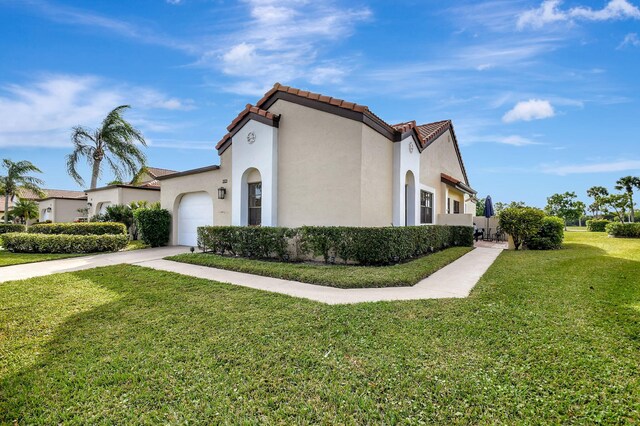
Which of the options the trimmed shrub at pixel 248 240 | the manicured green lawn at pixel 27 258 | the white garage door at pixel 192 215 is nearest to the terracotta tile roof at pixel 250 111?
the white garage door at pixel 192 215

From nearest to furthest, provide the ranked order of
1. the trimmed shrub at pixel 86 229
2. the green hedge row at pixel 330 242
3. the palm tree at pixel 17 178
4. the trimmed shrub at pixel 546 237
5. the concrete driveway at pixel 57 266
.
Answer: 1. the concrete driveway at pixel 57 266
2. the green hedge row at pixel 330 242
3. the trimmed shrub at pixel 546 237
4. the trimmed shrub at pixel 86 229
5. the palm tree at pixel 17 178

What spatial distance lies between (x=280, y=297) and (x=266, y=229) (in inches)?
189

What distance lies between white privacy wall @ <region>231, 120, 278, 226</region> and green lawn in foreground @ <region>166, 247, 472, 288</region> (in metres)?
2.76

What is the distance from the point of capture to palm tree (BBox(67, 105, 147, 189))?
2406 cm

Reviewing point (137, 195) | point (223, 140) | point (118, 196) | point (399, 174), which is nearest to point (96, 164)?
point (118, 196)

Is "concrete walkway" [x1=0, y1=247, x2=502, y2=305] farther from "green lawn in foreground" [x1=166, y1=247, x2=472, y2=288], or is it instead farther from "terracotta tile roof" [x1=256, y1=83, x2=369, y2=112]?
"terracotta tile roof" [x1=256, y1=83, x2=369, y2=112]

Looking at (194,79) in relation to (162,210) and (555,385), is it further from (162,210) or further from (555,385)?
(555,385)

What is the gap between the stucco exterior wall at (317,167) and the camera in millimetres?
10219

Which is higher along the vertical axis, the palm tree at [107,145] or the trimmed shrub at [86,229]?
the palm tree at [107,145]

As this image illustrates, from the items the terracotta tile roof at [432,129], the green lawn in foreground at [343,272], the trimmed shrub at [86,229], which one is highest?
the terracotta tile roof at [432,129]

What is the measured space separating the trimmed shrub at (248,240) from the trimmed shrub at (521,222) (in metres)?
10.3

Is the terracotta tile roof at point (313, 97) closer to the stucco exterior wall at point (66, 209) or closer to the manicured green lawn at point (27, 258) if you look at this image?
the manicured green lawn at point (27, 258)

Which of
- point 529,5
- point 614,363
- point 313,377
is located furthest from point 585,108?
point 313,377

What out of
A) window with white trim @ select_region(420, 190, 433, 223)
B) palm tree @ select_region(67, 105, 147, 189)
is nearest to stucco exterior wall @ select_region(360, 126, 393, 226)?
window with white trim @ select_region(420, 190, 433, 223)
